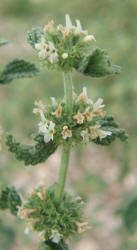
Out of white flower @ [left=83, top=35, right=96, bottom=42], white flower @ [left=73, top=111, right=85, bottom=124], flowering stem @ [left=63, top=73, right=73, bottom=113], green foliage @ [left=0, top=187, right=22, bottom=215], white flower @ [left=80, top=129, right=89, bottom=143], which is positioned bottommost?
green foliage @ [left=0, top=187, right=22, bottom=215]

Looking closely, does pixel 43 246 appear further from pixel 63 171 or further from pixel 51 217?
pixel 63 171

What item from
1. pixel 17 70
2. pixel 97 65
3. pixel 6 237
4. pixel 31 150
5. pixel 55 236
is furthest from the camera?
pixel 6 237

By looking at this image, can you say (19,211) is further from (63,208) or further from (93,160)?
(93,160)

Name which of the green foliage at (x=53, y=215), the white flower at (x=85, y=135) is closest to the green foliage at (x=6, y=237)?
the green foliage at (x=53, y=215)

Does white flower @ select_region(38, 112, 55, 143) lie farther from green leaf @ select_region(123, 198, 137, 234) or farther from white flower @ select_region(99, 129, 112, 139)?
green leaf @ select_region(123, 198, 137, 234)

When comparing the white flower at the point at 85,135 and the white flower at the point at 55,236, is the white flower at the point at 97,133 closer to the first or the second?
the white flower at the point at 85,135

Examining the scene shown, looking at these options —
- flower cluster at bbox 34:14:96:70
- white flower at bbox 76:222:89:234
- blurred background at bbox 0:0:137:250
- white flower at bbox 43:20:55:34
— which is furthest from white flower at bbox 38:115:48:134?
blurred background at bbox 0:0:137:250

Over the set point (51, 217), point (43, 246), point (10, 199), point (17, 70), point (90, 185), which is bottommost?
point (43, 246)

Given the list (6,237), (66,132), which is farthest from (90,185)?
(66,132)

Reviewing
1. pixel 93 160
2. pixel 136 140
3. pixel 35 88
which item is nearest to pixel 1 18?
pixel 35 88
